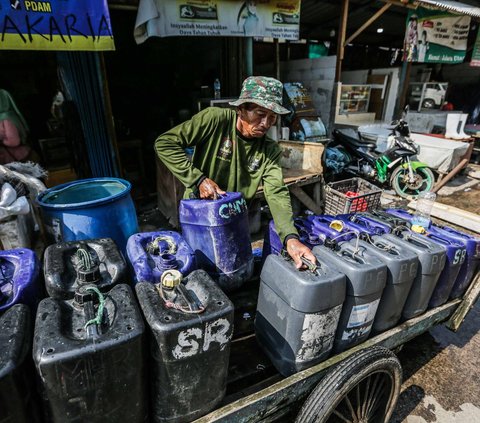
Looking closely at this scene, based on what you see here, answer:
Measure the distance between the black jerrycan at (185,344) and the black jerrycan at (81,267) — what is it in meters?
0.19

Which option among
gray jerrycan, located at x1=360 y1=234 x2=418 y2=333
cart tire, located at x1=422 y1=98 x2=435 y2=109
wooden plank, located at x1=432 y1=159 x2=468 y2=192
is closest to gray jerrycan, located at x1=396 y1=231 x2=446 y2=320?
gray jerrycan, located at x1=360 y1=234 x2=418 y2=333

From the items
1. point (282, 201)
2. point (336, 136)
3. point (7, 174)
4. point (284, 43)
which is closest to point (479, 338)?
point (282, 201)

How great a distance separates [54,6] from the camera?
3447 mm

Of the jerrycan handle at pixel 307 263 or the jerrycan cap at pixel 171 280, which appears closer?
the jerrycan cap at pixel 171 280

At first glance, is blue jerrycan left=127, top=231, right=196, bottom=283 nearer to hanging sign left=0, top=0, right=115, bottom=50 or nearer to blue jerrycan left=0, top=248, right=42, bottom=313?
blue jerrycan left=0, top=248, right=42, bottom=313

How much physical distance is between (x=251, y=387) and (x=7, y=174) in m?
2.90

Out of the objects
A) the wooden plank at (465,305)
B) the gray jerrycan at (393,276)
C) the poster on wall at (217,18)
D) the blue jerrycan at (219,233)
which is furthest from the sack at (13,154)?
the wooden plank at (465,305)

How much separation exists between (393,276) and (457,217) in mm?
4231

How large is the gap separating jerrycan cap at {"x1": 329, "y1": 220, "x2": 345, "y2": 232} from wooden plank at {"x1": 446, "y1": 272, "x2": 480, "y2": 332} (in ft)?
4.18

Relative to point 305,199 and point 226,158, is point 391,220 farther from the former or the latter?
point 305,199

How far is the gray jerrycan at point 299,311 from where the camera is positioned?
1.68 metres

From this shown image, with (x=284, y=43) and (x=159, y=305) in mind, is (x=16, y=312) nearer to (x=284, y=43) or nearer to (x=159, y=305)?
(x=159, y=305)

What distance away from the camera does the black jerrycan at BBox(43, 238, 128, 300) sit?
141 cm

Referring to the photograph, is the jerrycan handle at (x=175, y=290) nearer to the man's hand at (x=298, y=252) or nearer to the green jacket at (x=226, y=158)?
the man's hand at (x=298, y=252)
